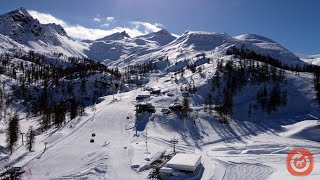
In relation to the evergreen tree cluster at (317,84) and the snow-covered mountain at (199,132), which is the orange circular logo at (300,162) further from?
the evergreen tree cluster at (317,84)

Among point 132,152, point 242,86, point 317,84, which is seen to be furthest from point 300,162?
point 317,84

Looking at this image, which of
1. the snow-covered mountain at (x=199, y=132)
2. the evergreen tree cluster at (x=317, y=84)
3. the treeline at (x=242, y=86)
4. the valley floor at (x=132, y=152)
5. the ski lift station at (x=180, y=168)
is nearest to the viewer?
the ski lift station at (x=180, y=168)

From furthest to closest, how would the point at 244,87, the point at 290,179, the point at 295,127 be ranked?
the point at 244,87, the point at 295,127, the point at 290,179

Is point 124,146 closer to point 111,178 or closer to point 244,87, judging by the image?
point 111,178

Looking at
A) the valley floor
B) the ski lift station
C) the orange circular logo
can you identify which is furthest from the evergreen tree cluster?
the ski lift station

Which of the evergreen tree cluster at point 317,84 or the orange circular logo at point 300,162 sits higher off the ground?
the evergreen tree cluster at point 317,84

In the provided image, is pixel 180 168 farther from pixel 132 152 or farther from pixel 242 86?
pixel 242 86

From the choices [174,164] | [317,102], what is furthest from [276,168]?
[317,102]

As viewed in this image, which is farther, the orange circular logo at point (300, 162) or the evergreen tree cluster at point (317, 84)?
the evergreen tree cluster at point (317, 84)

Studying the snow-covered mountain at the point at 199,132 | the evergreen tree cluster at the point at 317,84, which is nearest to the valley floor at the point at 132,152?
the snow-covered mountain at the point at 199,132
